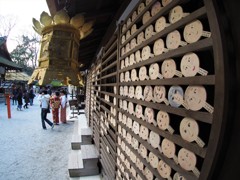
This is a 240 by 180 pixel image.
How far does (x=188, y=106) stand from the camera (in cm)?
134

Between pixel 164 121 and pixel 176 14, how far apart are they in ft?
2.48

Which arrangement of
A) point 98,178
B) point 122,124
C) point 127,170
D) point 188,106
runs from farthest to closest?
1. point 98,178
2. point 122,124
3. point 127,170
4. point 188,106

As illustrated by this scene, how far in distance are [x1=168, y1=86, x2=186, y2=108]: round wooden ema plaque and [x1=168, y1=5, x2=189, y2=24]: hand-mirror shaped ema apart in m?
0.46

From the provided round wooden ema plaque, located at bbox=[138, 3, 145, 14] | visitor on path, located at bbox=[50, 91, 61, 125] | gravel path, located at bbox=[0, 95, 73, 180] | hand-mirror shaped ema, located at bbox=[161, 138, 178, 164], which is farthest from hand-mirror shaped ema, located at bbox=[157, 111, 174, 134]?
visitor on path, located at bbox=[50, 91, 61, 125]

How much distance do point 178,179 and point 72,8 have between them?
108 inches

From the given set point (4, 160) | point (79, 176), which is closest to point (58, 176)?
point (79, 176)

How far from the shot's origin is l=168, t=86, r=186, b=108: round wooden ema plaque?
1450 millimetres

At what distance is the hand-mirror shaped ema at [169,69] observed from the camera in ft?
5.00

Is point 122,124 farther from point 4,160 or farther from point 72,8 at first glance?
point 4,160

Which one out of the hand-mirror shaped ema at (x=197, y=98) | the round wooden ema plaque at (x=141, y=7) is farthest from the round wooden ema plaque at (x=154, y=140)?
the round wooden ema plaque at (x=141, y=7)

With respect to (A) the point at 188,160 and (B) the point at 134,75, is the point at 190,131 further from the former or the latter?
(B) the point at 134,75

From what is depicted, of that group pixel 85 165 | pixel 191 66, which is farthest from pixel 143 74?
pixel 85 165

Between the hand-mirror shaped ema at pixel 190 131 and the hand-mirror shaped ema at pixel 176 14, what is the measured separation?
0.66 metres

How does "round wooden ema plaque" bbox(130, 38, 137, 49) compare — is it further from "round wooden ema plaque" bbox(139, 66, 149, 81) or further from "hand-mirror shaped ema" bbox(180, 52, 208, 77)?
"hand-mirror shaped ema" bbox(180, 52, 208, 77)
